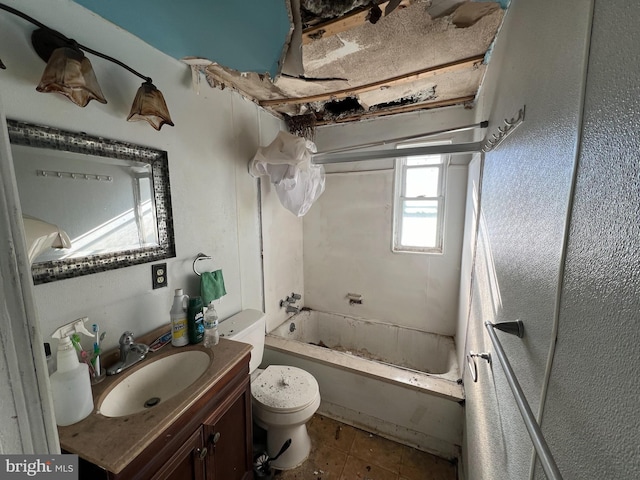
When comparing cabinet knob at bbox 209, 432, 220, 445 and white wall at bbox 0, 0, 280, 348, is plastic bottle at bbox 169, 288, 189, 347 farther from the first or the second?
cabinet knob at bbox 209, 432, 220, 445

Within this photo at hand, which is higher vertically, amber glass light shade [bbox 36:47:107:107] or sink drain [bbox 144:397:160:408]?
amber glass light shade [bbox 36:47:107:107]

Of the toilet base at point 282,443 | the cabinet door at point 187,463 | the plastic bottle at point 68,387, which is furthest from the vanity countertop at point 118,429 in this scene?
the toilet base at point 282,443

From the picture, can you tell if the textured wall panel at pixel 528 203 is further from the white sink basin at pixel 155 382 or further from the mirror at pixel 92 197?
the mirror at pixel 92 197

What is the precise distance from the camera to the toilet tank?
1.47 metres

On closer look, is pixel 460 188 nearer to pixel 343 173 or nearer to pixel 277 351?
pixel 343 173

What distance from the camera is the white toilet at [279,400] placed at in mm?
1363

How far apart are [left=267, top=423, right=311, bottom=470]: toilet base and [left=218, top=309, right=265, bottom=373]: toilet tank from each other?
39cm

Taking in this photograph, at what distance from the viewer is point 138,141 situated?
1.14m

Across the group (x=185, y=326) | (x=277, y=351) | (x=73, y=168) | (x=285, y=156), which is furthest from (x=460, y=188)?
(x=73, y=168)

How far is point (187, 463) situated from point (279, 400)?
59 centimetres

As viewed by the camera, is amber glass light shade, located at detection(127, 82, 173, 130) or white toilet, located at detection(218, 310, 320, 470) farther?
white toilet, located at detection(218, 310, 320, 470)

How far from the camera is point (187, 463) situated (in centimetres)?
87

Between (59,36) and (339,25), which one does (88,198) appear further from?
(339,25)

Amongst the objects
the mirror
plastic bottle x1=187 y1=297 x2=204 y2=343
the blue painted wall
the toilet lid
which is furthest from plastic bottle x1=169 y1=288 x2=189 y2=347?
the blue painted wall
